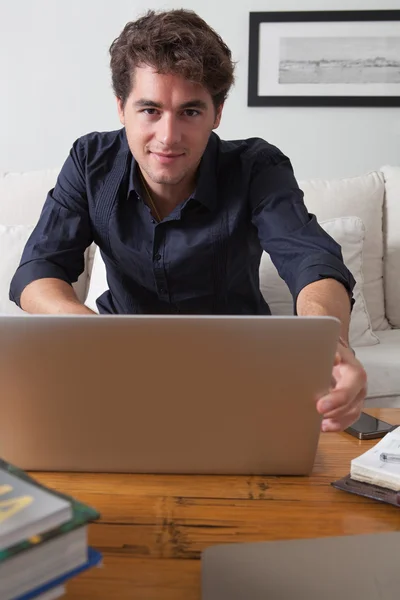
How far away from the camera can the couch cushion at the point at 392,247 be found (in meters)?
2.57

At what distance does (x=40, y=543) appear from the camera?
1.74 feet

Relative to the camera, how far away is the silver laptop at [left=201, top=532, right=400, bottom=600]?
0.65 metres

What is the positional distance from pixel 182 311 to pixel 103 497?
0.92 meters

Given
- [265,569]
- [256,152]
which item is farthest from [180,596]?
[256,152]

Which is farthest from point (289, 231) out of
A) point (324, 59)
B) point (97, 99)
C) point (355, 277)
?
point (97, 99)

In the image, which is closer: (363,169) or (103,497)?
(103,497)

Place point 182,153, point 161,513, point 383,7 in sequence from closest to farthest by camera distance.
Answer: point 161,513 → point 182,153 → point 383,7

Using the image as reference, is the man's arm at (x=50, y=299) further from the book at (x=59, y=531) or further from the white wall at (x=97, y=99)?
the white wall at (x=97, y=99)

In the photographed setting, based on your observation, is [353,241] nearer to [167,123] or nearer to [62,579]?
[167,123]

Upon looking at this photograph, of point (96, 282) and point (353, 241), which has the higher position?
point (353, 241)

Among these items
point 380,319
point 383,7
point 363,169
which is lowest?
point 380,319

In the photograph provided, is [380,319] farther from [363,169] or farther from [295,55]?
[295,55]

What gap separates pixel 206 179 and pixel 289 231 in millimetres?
249

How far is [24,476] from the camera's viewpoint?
2.02 ft
